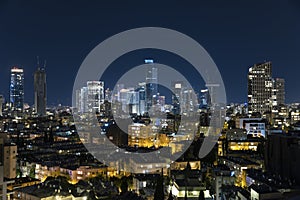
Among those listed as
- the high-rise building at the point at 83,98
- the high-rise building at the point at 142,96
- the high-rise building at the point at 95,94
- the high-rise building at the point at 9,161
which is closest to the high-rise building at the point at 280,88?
the high-rise building at the point at 142,96

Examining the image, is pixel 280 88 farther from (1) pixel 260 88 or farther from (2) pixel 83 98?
(2) pixel 83 98

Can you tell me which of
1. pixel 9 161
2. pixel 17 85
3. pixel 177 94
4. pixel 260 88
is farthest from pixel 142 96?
pixel 9 161

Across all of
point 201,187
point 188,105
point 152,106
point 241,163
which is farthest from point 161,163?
Result: point 152,106

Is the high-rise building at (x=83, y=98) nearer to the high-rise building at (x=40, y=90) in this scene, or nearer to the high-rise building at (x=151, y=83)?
the high-rise building at (x=40, y=90)

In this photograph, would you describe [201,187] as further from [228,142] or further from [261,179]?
[228,142]

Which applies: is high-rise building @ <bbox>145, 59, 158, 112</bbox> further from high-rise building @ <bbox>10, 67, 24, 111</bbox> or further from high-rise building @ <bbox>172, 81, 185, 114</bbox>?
high-rise building @ <bbox>10, 67, 24, 111</bbox>
